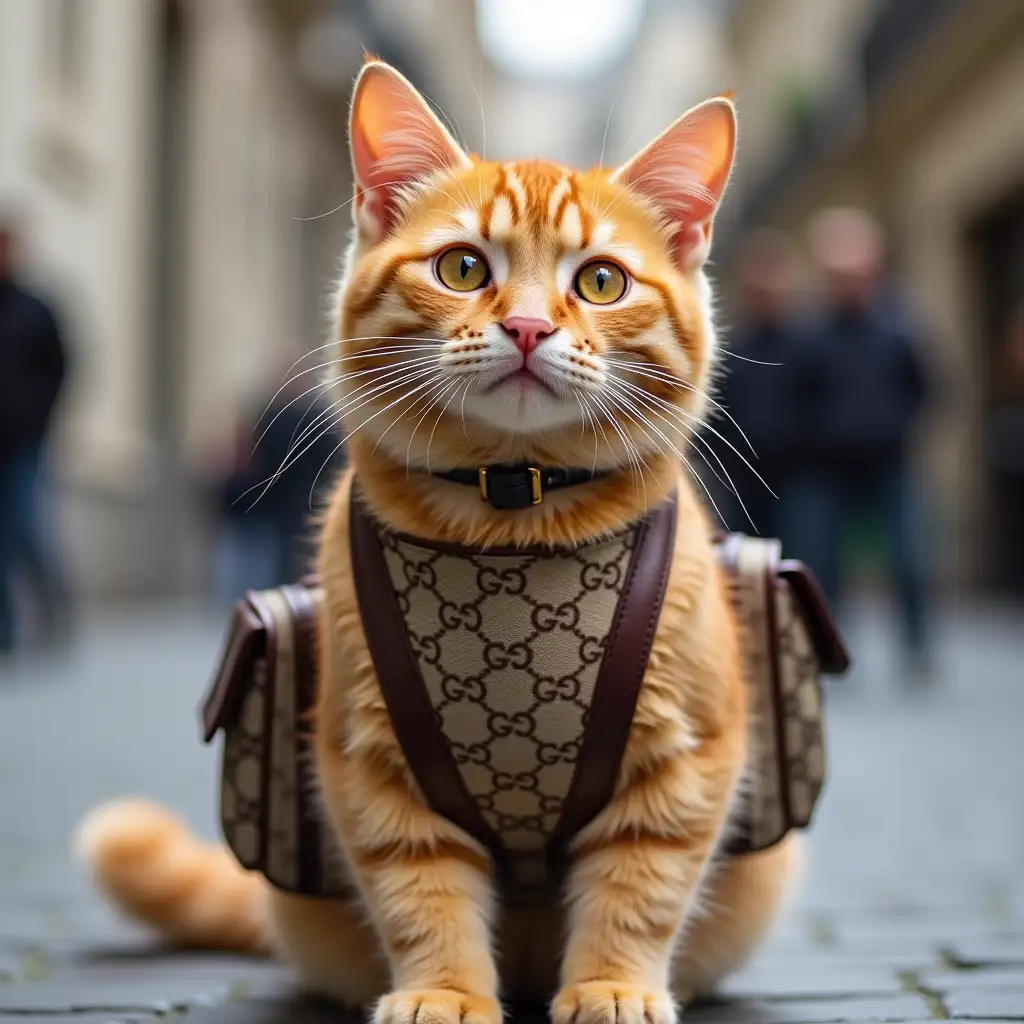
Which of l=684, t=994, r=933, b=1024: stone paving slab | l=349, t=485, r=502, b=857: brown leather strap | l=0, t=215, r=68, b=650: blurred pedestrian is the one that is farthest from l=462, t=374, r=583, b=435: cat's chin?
l=0, t=215, r=68, b=650: blurred pedestrian

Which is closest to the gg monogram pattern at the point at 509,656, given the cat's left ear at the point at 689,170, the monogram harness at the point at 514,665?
the monogram harness at the point at 514,665

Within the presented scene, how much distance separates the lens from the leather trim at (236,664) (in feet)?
6.86

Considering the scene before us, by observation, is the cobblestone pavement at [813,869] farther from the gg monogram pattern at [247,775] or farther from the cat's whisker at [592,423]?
the cat's whisker at [592,423]

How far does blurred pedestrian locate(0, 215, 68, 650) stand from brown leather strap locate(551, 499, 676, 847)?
5.74 m

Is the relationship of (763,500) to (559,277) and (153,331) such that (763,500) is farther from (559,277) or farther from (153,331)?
(153,331)

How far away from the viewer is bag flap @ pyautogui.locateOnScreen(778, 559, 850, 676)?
7.18ft

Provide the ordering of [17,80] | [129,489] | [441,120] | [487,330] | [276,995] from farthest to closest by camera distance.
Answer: [129,489] → [17,80] → [276,995] → [441,120] → [487,330]

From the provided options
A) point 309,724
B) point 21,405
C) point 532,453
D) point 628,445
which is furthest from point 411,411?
point 21,405

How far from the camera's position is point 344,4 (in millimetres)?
18844

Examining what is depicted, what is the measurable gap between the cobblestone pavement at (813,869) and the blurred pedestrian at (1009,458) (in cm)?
404

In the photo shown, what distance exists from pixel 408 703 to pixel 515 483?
33 cm

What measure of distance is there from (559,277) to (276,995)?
1265 mm

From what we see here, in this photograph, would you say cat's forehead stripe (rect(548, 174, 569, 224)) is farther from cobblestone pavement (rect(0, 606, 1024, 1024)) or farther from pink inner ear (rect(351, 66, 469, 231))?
cobblestone pavement (rect(0, 606, 1024, 1024))

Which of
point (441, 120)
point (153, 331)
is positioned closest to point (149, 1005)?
point (441, 120)
